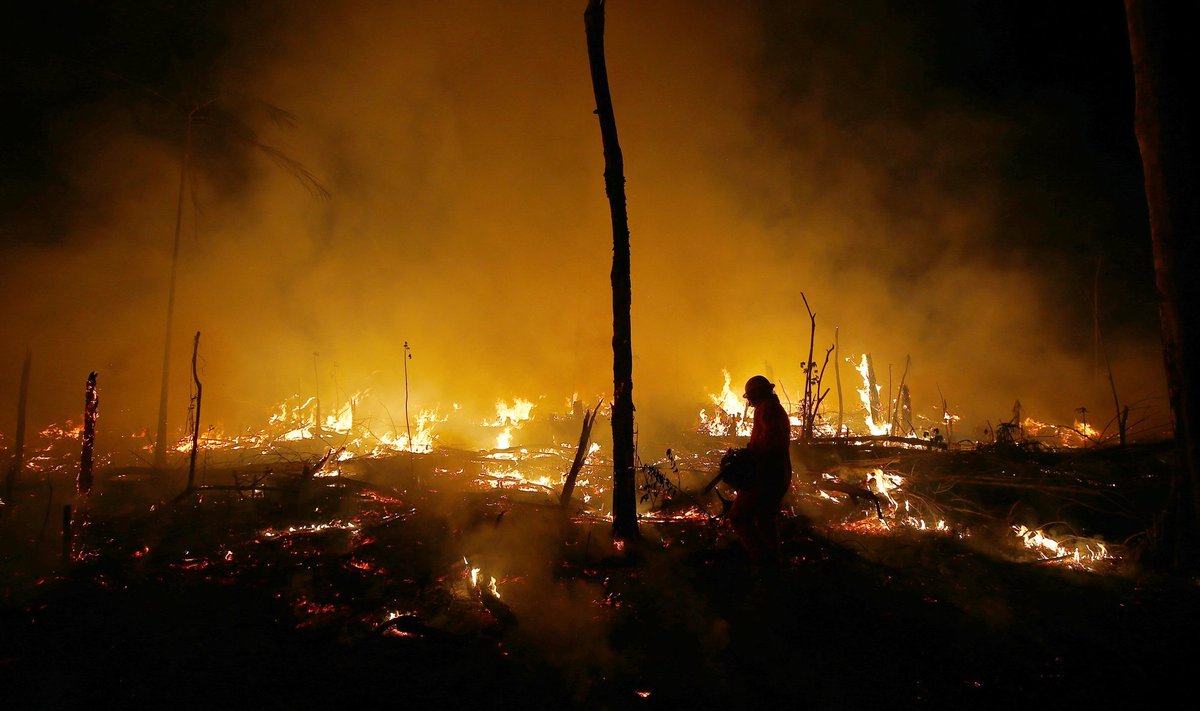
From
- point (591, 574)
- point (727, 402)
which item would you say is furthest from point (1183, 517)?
point (727, 402)

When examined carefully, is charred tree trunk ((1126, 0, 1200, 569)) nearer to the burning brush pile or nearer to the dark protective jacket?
the burning brush pile

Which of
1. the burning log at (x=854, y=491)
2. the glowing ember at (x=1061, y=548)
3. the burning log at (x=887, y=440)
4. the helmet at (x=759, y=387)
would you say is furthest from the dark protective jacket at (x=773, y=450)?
the burning log at (x=887, y=440)

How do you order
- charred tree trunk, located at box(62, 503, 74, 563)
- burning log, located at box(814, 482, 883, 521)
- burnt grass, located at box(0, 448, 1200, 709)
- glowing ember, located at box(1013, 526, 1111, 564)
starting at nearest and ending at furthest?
burnt grass, located at box(0, 448, 1200, 709) → charred tree trunk, located at box(62, 503, 74, 563) → glowing ember, located at box(1013, 526, 1111, 564) → burning log, located at box(814, 482, 883, 521)

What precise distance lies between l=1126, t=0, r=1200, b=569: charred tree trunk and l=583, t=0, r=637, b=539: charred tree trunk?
5.93 m

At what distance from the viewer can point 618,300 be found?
6168 mm

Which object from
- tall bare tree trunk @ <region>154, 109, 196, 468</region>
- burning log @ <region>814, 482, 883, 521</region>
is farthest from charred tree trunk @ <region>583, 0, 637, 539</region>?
tall bare tree trunk @ <region>154, 109, 196, 468</region>

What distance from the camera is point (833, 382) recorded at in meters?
31.2

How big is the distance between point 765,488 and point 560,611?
275 cm

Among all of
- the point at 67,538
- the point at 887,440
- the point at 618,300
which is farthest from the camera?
the point at 887,440

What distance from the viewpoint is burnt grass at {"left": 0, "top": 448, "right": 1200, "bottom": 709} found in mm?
3742

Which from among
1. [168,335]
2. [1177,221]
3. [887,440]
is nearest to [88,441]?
[168,335]

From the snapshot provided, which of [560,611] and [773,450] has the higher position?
[773,450]

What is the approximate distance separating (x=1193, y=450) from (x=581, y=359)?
23.5m

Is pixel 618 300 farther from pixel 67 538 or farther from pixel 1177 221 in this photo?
pixel 67 538
